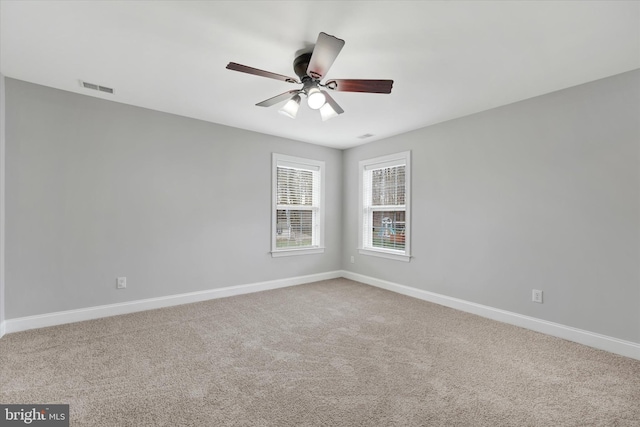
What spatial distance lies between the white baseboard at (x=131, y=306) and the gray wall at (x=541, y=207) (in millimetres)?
2256

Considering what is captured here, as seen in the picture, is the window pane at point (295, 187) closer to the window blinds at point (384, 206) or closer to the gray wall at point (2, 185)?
the window blinds at point (384, 206)

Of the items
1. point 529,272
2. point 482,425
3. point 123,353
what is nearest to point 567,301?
point 529,272

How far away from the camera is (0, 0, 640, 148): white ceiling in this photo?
71.5 inches

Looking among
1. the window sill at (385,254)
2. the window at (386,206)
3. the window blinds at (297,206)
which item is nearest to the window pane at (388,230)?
the window at (386,206)

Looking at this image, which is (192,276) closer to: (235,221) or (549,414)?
(235,221)

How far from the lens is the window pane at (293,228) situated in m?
4.75

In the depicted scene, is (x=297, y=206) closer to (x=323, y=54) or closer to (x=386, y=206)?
(x=386, y=206)

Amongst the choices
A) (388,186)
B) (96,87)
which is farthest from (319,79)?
(388,186)

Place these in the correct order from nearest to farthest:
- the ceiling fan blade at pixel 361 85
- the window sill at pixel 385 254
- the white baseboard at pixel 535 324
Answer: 1. the ceiling fan blade at pixel 361 85
2. the white baseboard at pixel 535 324
3. the window sill at pixel 385 254

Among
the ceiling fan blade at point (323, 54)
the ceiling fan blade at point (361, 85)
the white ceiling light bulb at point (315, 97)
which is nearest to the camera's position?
the ceiling fan blade at point (323, 54)

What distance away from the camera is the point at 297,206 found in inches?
195

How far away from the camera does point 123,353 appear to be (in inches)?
96.2

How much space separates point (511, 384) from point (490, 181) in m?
2.19

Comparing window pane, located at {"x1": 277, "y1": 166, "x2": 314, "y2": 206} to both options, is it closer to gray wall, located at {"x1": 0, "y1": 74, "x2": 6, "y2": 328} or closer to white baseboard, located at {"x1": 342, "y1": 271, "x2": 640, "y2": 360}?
white baseboard, located at {"x1": 342, "y1": 271, "x2": 640, "y2": 360}
